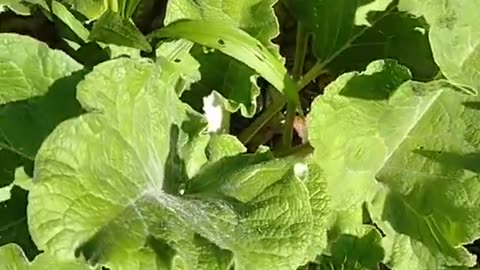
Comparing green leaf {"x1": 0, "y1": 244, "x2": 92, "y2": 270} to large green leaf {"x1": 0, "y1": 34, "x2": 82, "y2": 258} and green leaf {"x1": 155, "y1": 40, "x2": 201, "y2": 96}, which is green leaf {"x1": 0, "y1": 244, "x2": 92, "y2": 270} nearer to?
large green leaf {"x1": 0, "y1": 34, "x2": 82, "y2": 258}

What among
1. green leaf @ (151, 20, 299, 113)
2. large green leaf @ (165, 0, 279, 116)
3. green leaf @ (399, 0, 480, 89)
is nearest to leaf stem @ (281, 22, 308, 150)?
large green leaf @ (165, 0, 279, 116)

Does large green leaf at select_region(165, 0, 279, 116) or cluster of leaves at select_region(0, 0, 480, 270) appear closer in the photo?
cluster of leaves at select_region(0, 0, 480, 270)

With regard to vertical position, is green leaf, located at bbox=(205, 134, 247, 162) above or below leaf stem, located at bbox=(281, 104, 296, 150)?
above

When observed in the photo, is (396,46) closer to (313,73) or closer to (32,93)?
(313,73)

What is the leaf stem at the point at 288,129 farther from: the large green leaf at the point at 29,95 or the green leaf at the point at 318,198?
the large green leaf at the point at 29,95

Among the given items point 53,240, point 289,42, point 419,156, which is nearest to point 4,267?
point 53,240

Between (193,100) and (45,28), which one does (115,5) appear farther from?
(45,28)

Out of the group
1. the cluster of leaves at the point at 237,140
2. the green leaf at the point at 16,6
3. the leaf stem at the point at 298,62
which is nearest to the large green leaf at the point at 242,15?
the cluster of leaves at the point at 237,140
